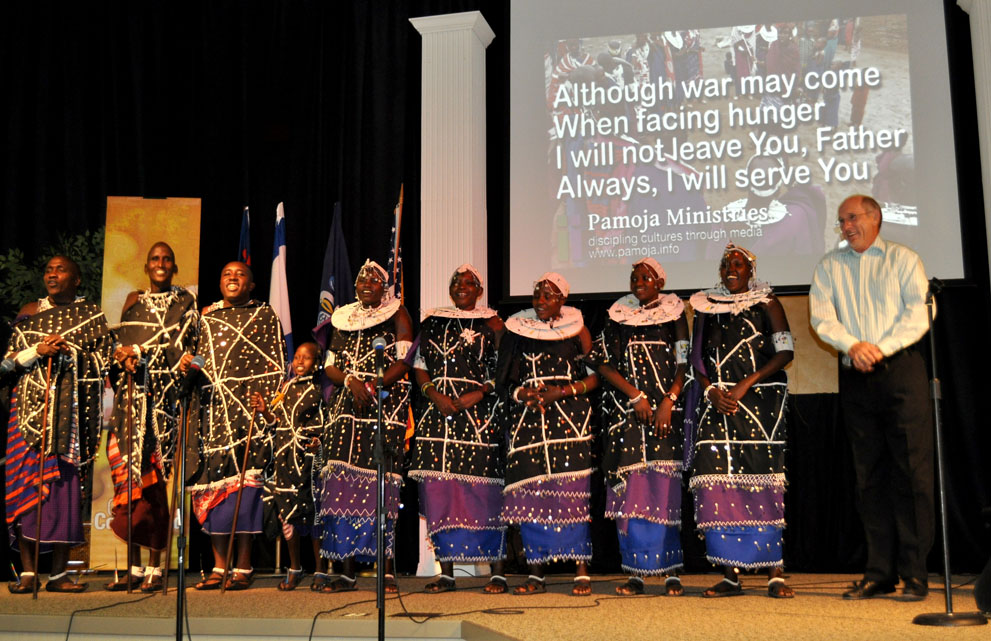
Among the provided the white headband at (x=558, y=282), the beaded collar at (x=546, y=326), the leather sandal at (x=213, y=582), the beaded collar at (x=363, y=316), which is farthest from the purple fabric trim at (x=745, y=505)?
the leather sandal at (x=213, y=582)

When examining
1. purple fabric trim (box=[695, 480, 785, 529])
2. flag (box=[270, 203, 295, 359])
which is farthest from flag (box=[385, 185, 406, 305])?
purple fabric trim (box=[695, 480, 785, 529])

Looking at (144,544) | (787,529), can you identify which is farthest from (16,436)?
(787,529)

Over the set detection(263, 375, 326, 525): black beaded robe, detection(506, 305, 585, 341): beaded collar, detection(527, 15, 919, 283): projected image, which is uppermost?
detection(527, 15, 919, 283): projected image

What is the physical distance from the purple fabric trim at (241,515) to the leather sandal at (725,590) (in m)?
2.16

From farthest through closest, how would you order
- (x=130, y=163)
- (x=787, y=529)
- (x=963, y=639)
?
(x=130, y=163), (x=787, y=529), (x=963, y=639)

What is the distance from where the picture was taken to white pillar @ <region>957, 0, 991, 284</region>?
530 centimetres

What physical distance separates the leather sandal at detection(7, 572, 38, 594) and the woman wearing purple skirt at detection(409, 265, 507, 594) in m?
1.97

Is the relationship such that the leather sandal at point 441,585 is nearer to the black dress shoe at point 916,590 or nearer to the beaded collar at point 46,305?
the black dress shoe at point 916,590

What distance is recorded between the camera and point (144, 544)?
495 cm

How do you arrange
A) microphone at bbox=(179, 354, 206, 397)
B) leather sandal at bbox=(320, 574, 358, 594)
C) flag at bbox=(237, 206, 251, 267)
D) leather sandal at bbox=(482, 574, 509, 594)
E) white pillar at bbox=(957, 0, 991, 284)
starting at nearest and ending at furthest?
microphone at bbox=(179, 354, 206, 397), leather sandal at bbox=(482, 574, 509, 594), leather sandal at bbox=(320, 574, 358, 594), white pillar at bbox=(957, 0, 991, 284), flag at bbox=(237, 206, 251, 267)

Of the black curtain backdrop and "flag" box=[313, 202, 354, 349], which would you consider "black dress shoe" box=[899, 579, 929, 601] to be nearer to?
the black curtain backdrop

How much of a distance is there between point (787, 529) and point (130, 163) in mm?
4763

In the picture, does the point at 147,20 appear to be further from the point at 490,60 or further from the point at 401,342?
the point at 401,342

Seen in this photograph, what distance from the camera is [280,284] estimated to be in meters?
6.06
